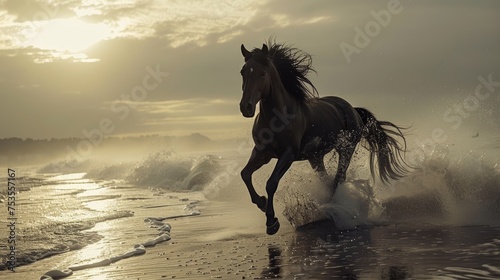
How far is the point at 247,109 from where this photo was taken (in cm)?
788

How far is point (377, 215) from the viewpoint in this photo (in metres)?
10.1

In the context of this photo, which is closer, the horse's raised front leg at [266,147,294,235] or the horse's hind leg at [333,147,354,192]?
the horse's raised front leg at [266,147,294,235]

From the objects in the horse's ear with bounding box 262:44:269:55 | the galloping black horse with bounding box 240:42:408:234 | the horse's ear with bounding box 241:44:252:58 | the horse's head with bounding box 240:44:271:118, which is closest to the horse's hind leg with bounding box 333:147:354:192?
the galloping black horse with bounding box 240:42:408:234

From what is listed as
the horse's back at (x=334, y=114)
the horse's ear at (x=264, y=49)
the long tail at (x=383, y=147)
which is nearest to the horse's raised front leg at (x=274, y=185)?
the horse's back at (x=334, y=114)

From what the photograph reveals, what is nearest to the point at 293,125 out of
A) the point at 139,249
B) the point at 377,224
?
the point at 377,224

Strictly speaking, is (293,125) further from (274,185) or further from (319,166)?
(319,166)

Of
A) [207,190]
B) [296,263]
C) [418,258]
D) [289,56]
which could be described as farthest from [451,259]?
[207,190]

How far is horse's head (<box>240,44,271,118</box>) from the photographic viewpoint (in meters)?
7.97

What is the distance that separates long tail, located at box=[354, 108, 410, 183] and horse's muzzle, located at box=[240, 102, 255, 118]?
4.29m

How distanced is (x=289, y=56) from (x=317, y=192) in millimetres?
2432

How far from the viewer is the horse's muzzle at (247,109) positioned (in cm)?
783

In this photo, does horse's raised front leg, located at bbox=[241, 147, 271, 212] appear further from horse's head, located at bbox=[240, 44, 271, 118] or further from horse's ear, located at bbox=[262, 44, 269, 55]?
horse's ear, located at bbox=[262, 44, 269, 55]

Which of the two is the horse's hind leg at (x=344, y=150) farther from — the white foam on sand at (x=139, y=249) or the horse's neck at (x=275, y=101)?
the white foam on sand at (x=139, y=249)

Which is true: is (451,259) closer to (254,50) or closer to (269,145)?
(269,145)
